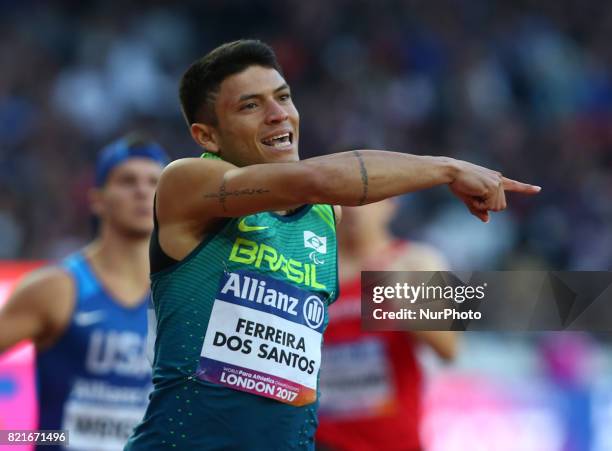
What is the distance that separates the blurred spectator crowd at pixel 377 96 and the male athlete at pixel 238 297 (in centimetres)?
808

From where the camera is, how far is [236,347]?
3.36 meters

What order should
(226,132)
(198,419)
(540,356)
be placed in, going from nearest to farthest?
(198,419) → (226,132) → (540,356)

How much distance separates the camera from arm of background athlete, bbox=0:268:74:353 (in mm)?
5273

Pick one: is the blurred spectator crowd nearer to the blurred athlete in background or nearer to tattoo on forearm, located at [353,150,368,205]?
the blurred athlete in background

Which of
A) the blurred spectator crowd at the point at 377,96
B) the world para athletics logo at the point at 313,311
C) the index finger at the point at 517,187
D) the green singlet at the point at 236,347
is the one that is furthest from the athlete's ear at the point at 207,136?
the blurred spectator crowd at the point at 377,96

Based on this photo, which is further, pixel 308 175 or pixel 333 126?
pixel 333 126

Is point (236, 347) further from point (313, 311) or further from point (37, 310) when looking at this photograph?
point (37, 310)

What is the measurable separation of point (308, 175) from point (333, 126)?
1058cm

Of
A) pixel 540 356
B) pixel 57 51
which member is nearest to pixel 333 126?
pixel 57 51

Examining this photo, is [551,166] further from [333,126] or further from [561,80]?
[333,126]

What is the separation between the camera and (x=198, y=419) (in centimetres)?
335

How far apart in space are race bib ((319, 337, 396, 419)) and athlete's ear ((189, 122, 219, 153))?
2446 mm

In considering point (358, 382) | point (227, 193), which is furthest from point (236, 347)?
point (358, 382)

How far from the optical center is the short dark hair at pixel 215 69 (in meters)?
3.57
